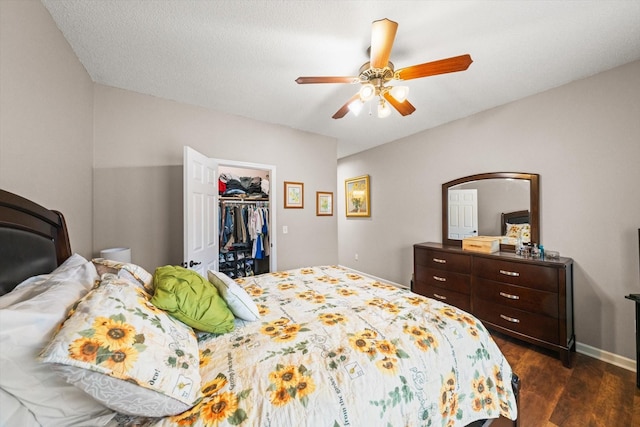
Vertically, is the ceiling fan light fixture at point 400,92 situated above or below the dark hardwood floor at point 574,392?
above

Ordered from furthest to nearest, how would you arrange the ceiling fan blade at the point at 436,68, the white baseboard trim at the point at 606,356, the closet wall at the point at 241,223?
the closet wall at the point at 241,223 < the white baseboard trim at the point at 606,356 < the ceiling fan blade at the point at 436,68

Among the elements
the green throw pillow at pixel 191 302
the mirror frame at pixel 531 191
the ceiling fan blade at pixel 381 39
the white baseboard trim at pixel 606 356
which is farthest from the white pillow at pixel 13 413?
the white baseboard trim at pixel 606 356

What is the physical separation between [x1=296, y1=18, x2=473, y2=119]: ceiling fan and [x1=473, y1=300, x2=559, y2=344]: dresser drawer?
2193 millimetres

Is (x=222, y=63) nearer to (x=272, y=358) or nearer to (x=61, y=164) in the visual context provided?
(x=61, y=164)

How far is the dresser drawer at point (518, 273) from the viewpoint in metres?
2.05

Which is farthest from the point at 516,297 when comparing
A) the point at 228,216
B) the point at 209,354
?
the point at 228,216

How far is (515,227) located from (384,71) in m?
2.30

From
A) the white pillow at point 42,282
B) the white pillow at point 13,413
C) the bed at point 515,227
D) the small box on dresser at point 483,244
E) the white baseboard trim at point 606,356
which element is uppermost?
the bed at point 515,227

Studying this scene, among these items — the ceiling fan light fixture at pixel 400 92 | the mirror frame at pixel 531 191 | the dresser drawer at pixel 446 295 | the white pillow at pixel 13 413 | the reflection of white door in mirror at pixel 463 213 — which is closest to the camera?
the white pillow at pixel 13 413

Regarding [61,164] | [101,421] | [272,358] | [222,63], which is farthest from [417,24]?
[61,164]

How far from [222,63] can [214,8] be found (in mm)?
537

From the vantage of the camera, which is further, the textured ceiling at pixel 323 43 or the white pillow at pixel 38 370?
the textured ceiling at pixel 323 43

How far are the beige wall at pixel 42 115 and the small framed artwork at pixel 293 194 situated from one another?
78.8 inches

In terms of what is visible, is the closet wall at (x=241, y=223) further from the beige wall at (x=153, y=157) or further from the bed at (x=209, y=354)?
the bed at (x=209, y=354)
